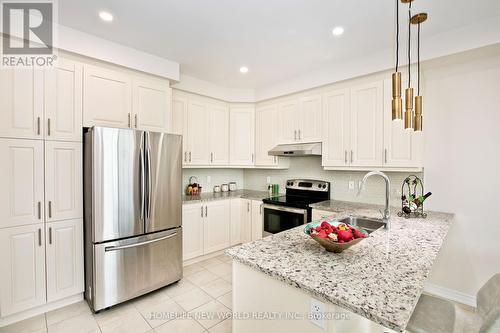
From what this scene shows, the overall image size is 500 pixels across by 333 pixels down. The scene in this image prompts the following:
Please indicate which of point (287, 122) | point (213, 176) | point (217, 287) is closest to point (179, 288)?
point (217, 287)

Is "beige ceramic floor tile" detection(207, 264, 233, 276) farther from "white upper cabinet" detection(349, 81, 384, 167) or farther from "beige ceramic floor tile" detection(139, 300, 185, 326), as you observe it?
"white upper cabinet" detection(349, 81, 384, 167)

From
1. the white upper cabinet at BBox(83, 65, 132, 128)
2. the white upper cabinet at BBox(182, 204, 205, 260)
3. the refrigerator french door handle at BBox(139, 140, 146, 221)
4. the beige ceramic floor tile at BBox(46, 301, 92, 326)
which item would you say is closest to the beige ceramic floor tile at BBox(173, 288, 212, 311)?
the white upper cabinet at BBox(182, 204, 205, 260)

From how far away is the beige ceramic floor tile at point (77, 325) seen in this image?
1.99 metres

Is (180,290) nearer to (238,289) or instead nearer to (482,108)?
(238,289)

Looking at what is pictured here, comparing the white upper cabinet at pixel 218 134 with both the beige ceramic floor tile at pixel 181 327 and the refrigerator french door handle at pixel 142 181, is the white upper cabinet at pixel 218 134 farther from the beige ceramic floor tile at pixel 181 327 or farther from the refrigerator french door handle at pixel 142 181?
the beige ceramic floor tile at pixel 181 327

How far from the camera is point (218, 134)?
3.92 metres

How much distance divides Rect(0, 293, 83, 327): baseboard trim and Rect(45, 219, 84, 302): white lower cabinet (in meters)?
0.08

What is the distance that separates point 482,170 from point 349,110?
1.45m

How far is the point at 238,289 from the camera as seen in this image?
4.52ft

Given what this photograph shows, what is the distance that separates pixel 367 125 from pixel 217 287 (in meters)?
2.60

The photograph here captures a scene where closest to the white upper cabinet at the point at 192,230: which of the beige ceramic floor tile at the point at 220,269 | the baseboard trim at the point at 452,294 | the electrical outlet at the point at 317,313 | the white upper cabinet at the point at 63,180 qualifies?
the beige ceramic floor tile at the point at 220,269

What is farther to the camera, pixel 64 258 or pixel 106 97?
pixel 106 97

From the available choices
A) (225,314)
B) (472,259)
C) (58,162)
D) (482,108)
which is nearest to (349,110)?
(482,108)

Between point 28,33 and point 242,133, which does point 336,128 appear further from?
point 28,33
